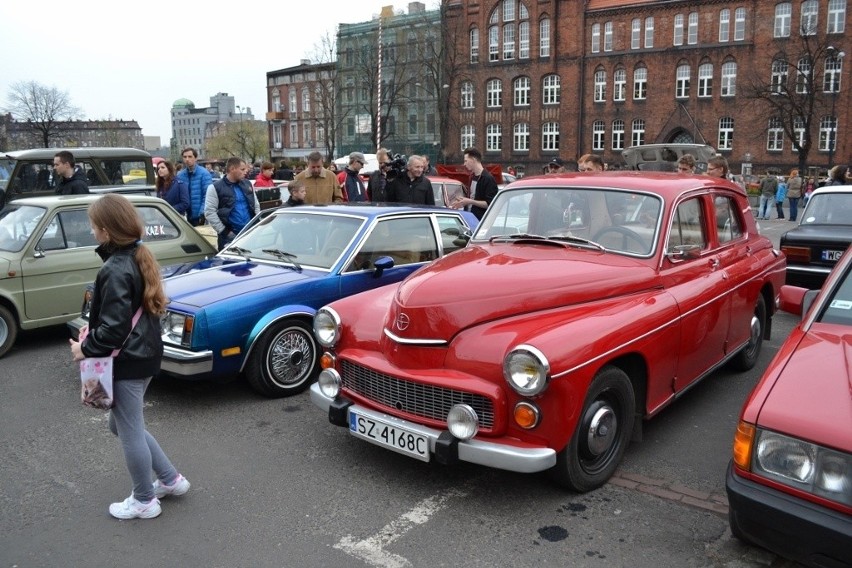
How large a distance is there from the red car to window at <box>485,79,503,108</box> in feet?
200

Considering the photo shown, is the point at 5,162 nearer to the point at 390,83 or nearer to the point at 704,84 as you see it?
the point at 390,83

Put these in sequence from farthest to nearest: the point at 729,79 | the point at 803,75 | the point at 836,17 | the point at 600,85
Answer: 1. the point at 600,85
2. the point at 729,79
3. the point at 836,17
4. the point at 803,75

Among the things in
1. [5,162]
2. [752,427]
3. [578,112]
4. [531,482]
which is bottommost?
[531,482]

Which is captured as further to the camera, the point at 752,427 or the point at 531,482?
the point at 531,482

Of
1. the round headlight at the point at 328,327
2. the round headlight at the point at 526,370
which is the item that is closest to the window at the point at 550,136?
the round headlight at the point at 328,327

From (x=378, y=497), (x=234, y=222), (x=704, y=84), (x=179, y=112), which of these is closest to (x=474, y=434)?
(x=378, y=497)

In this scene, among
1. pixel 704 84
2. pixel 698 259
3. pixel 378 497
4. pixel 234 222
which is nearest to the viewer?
pixel 378 497

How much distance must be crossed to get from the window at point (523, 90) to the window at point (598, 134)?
6.47m

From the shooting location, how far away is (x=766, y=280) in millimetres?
6352

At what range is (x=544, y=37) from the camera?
59125 millimetres

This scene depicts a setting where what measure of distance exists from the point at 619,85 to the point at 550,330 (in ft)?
186

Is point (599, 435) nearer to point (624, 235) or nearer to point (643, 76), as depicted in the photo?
point (624, 235)

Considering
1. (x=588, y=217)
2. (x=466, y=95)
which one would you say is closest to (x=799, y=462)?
(x=588, y=217)

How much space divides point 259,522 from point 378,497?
720 millimetres
